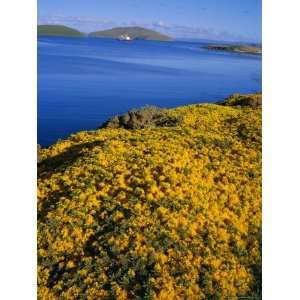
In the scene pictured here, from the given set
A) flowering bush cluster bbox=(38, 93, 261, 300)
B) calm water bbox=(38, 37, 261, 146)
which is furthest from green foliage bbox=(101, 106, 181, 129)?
flowering bush cluster bbox=(38, 93, 261, 300)

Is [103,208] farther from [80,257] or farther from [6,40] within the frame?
[6,40]

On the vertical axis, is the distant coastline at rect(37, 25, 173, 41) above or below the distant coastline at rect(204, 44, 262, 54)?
above

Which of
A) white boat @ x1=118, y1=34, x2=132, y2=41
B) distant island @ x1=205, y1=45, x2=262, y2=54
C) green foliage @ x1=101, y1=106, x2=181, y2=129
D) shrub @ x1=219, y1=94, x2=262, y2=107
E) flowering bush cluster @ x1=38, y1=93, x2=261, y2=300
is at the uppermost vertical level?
white boat @ x1=118, y1=34, x2=132, y2=41

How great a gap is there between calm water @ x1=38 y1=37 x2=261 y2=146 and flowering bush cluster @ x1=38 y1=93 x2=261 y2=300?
0.64 m

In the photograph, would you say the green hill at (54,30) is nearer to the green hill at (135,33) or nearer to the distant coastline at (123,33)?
the distant coastline at (123,33)

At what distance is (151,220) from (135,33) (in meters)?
3.06

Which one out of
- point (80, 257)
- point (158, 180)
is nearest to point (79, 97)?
point (158, 180)

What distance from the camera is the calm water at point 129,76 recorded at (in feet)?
27.1

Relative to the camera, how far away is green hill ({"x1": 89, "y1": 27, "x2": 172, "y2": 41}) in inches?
324

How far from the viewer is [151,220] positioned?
7113mm

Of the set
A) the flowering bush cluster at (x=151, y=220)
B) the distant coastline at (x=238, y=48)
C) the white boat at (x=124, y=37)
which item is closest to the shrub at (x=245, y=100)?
the distant coastline at (x=238, y=48)

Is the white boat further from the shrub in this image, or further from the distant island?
the shrub

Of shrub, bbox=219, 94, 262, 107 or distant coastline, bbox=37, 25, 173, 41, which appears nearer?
distant coastline, bbox=37, 25, 173, 41

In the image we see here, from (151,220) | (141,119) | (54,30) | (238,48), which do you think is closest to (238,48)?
(238,48)
